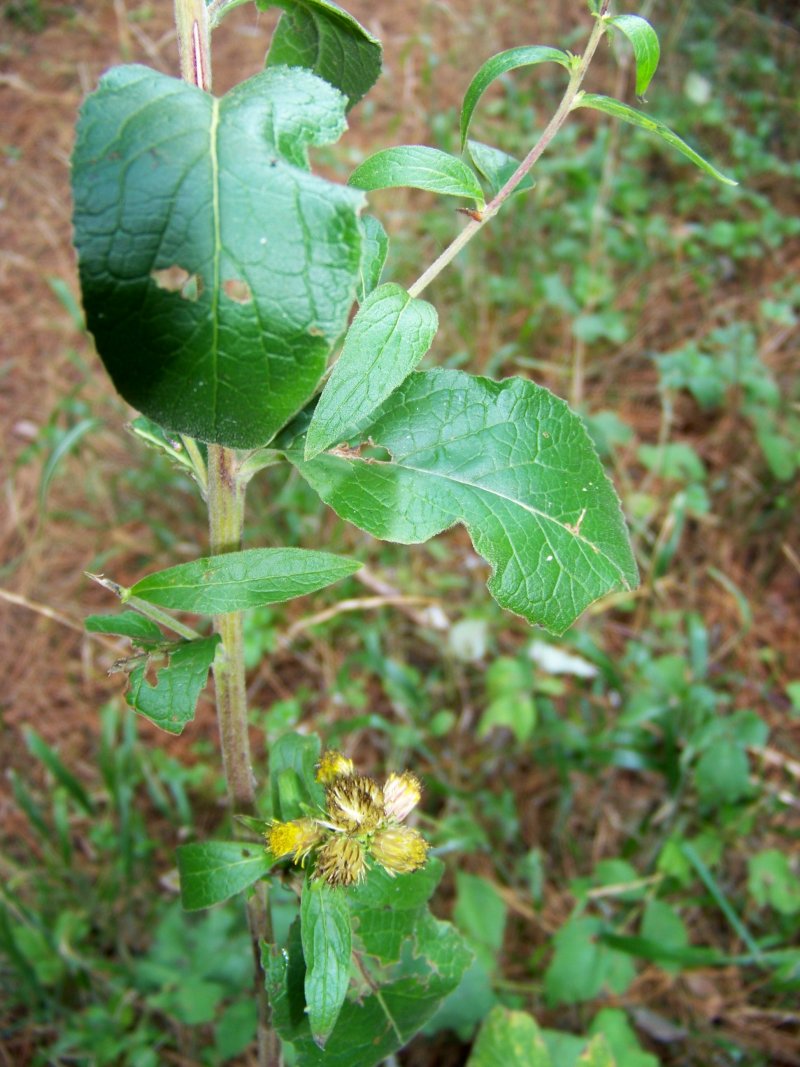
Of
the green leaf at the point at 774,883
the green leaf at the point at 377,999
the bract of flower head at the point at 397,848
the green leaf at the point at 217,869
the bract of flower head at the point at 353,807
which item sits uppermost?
the bract of flower head at the point at 353,807

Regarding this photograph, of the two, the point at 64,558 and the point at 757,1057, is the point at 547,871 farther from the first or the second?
the point at 64,558

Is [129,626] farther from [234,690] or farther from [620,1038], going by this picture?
[620,1038]

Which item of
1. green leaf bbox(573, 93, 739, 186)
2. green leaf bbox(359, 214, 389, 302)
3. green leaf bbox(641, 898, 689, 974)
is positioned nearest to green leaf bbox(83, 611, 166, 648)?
green leaf bbox(359, 214, 389, 302)

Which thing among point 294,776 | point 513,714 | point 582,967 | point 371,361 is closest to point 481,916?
point 582,967

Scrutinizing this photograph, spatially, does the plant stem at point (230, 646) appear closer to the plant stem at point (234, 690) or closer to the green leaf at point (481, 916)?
the plant stem at point (234, 690)

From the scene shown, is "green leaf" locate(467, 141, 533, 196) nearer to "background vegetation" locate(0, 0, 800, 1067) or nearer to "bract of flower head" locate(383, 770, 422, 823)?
"bract of flower head" locate(383, 770, 422, 823)

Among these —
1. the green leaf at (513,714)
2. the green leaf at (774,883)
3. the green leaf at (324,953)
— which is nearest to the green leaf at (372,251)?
the green leaf at (324,953)
